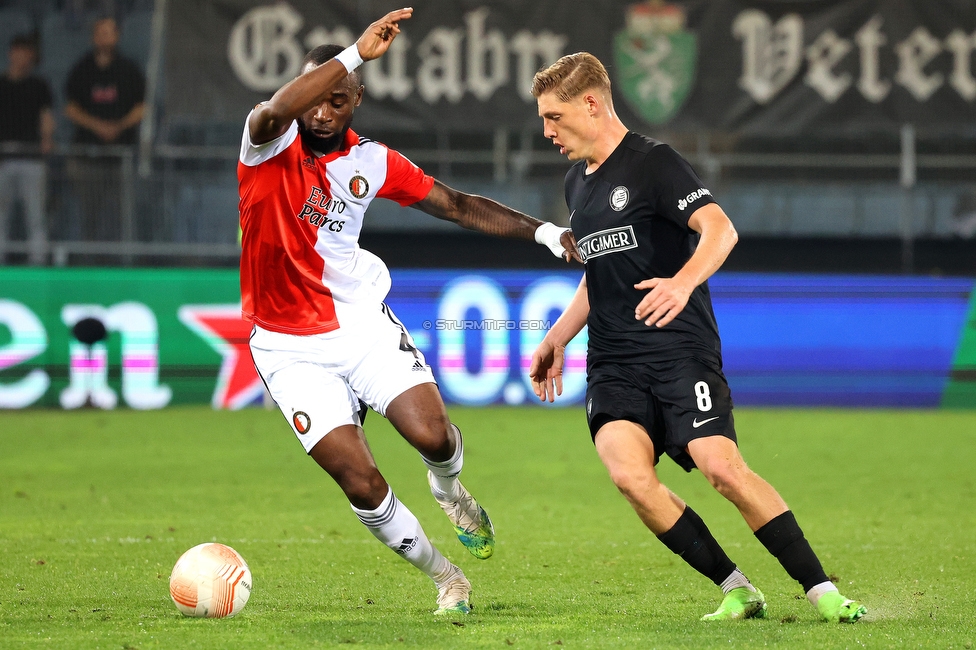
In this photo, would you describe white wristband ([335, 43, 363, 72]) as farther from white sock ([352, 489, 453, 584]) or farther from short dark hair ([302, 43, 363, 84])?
white sock ([352, 489, 453, 584])

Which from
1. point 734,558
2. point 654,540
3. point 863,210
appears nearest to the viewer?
point 734,558

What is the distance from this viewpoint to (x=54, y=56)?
48.6ft

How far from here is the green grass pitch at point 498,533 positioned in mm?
4797

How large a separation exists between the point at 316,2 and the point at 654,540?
8935mm

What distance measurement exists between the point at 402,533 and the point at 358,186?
1.52 meters

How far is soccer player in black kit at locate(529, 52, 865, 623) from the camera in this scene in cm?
483

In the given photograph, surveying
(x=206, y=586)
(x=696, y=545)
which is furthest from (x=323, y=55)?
(x=696, y=545)

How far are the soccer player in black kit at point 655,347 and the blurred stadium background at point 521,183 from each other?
761cm

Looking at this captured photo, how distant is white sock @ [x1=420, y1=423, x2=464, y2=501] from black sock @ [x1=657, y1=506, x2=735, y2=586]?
978 millimetres

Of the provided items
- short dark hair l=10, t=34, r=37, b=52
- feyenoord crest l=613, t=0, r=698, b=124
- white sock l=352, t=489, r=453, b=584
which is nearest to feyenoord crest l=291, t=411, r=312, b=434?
white sock l=352, t=489, r=453, b=584

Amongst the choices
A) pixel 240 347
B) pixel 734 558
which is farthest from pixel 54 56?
pixel 734 558

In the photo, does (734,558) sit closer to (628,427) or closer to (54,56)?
(628,427)

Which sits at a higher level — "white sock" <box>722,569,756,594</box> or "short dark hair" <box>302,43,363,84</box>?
"short dark hair" <box>302,43,363,84</box>

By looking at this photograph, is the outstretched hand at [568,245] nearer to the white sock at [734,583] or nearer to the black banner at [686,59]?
the white sock at [734,583]
